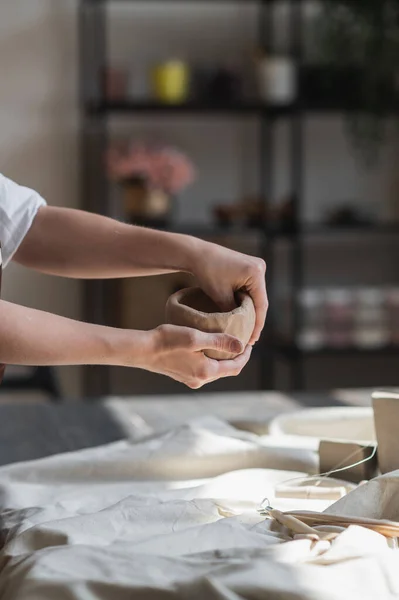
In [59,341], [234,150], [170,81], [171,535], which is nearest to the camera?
[171,535]

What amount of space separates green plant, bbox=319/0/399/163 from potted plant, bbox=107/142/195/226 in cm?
77

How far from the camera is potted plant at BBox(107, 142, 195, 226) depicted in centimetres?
380

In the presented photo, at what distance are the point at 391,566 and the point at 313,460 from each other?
0.48 metres

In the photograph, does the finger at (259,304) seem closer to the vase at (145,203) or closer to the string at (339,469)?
the string at (339,469)

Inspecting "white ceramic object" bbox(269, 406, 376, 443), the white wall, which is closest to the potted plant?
the white wall

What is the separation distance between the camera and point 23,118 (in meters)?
4.16

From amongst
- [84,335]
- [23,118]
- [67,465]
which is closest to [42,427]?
[67,465]

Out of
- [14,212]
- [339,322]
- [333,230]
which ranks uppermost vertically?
[14,212]

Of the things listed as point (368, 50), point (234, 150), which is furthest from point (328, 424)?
point (234, 150)

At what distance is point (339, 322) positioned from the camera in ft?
13.2

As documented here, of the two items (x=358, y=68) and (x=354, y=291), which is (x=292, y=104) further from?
(x=354, y=291)

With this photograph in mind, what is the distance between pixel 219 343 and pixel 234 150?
3232mm

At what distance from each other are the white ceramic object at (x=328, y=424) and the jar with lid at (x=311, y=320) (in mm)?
2333

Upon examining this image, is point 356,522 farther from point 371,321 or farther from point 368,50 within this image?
point 368,50
